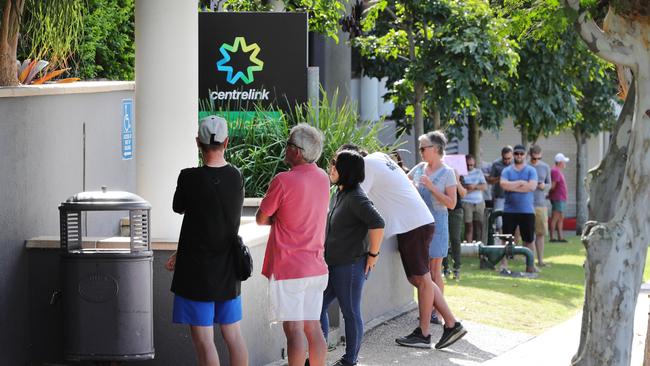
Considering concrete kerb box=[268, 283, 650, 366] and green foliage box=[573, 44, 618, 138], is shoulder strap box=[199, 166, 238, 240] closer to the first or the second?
concrete kerb box=[268, 283, 650, 366]

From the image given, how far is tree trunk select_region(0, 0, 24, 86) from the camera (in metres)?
10.1

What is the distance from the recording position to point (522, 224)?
18250 millimetres

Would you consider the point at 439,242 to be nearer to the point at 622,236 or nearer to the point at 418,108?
the point at 622,236

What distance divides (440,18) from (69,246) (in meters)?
12.8

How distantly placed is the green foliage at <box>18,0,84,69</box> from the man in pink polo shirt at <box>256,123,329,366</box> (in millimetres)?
3050

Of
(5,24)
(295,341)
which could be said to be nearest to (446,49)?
(5,24)

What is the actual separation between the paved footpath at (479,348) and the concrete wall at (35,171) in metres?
Result: 2.34

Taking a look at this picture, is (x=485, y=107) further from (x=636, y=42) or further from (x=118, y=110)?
(x=636, y=42)

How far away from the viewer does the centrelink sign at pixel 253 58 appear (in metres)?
12.6

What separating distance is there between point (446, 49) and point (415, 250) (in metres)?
9.42

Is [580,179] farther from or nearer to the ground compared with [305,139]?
nearer to the ground

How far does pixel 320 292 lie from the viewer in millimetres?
8180

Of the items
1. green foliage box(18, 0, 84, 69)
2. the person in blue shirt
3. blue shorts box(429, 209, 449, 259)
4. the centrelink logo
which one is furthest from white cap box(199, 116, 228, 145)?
the person in blue shirt

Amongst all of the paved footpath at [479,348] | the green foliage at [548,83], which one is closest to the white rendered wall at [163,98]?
the paved footpath at [479,348]
